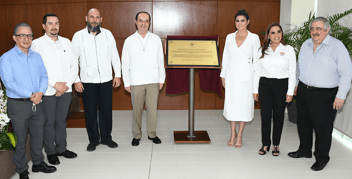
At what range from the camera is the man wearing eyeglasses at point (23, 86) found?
7.62ft

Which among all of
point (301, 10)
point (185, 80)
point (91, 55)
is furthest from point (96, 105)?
point (301, 10)

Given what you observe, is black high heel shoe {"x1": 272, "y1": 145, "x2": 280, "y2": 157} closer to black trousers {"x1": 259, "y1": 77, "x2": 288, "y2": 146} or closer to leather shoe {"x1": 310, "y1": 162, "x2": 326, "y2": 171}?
black trousers {"x1": 259, "y1": 77, "x2": 288, "y2": 146}

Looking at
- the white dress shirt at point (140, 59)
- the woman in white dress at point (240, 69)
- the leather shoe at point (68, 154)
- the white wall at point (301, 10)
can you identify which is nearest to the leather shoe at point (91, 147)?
the leather shoe at point (68, 154)

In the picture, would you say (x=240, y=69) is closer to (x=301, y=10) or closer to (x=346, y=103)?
(x=346, y=103)

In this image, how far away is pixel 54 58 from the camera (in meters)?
2.79

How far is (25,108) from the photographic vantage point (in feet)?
7.91

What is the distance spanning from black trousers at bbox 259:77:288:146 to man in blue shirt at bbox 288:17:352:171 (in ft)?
0.63

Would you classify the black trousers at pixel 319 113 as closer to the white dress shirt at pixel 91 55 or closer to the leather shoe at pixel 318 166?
the leather shoe at pixel 318 166

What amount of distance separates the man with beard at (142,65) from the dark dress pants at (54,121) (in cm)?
83

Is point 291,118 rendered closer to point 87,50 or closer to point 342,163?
point 342,163

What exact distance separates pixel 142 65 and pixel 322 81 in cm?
210

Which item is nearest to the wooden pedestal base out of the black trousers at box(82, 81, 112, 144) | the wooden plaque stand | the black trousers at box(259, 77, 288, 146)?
the wooden plaque stand

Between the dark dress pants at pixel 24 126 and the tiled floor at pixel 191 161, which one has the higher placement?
the dark dress pants at pixel 24 126

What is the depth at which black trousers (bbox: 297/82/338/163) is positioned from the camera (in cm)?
268
